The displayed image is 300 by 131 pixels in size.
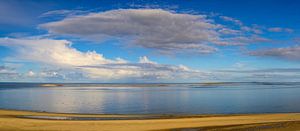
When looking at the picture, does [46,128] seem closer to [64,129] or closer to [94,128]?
[64,129]

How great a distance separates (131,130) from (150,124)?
4.27 meters

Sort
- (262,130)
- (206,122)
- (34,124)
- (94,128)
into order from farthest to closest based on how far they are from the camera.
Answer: (206,122) < (34,124) < (94,128) < (262,130)

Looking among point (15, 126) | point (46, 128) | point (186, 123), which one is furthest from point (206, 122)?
point (15, 126)

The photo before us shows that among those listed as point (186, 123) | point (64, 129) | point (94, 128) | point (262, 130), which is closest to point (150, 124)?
point (186, 123)

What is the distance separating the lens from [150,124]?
3384 cm

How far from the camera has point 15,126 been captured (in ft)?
104

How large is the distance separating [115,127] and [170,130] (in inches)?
200

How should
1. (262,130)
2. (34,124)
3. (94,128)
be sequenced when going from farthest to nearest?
(34,124)
(94,128)
(262,130)

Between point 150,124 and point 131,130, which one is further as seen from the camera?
point 150,124

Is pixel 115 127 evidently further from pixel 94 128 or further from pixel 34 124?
pixel 34 124

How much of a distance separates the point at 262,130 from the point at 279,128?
188 cm

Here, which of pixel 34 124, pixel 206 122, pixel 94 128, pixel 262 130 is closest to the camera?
pixel 262 130

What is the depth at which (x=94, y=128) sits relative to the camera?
30656mm

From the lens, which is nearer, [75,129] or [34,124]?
[75,129]
